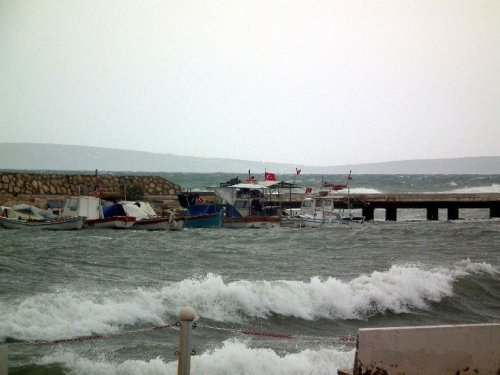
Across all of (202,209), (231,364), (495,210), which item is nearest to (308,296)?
(231,364)

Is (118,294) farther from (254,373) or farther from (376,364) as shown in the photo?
(376,364)

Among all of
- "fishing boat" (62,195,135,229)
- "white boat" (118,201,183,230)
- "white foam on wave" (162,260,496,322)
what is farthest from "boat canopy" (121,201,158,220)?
"white foam on wave" (162,260,496,322)

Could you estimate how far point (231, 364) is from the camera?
29.9 feet

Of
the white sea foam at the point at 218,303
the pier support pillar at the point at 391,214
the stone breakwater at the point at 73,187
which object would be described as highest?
the stone breakwater at the point at 73,187

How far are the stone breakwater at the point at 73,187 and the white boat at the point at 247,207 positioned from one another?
7.11 metres

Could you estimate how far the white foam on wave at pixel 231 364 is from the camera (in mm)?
8844

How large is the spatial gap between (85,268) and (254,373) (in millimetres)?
11522

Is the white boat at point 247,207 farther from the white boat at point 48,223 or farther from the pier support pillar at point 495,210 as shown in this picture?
the pier support pillar at point 495,210

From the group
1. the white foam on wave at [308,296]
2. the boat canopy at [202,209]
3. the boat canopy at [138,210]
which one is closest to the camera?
the white foam on wave at [308,296]

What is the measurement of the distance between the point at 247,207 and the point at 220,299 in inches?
1087

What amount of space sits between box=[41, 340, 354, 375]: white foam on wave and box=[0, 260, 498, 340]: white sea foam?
175 centimetres

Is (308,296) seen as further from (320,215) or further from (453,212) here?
(453,212)

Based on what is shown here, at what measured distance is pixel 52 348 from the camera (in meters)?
9.84

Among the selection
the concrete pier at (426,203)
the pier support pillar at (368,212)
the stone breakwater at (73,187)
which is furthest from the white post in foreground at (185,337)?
the pier support pillar at (368,212)
